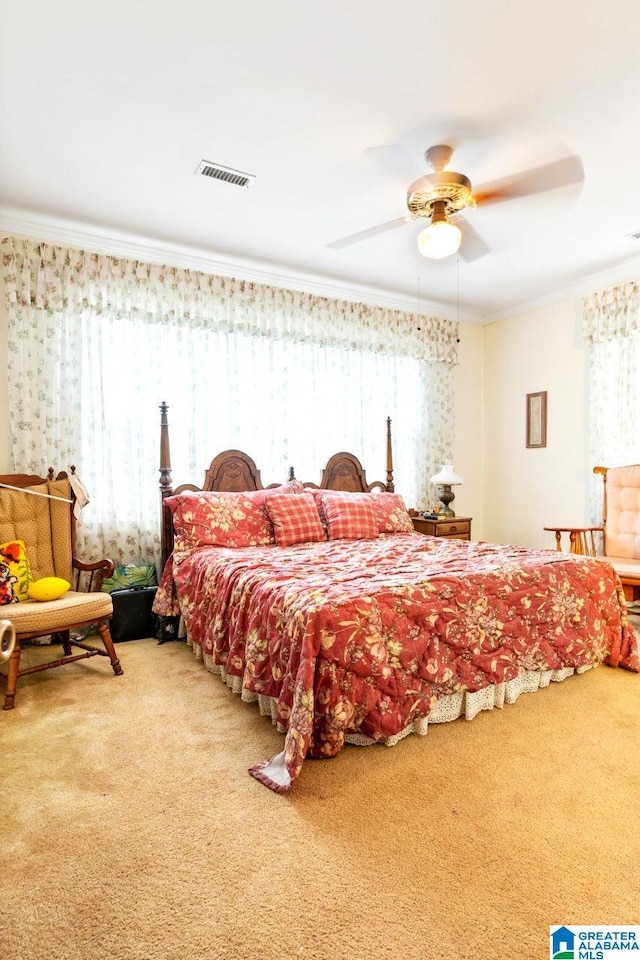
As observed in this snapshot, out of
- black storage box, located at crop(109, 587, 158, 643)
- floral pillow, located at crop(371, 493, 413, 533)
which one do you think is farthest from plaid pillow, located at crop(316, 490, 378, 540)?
black storage box, located at crop(109, 587, 158, 643)

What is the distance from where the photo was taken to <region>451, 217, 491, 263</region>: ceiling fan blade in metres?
2.87

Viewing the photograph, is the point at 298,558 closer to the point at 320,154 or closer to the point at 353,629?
the point at 353,629

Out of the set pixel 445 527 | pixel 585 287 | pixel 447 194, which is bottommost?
pixel 445 527

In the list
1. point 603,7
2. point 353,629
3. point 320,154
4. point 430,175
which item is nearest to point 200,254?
point 320,154

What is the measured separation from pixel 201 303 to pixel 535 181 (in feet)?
8.53

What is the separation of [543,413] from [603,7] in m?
3.52

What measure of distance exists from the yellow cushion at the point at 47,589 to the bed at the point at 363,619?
0.68 meters

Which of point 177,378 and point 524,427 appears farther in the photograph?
point 524,427

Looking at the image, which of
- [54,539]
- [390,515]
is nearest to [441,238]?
[390,515]

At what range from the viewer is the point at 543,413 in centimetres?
507

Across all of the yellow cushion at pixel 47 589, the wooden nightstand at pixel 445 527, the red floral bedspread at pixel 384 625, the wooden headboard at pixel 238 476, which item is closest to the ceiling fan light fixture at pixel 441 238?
the red floral bedspread at pixel 384 625

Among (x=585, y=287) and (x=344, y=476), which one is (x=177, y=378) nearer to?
(x=344, y=476)

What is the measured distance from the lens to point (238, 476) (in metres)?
4.21

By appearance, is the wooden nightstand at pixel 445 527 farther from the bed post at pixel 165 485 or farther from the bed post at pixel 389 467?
the bed post at pixel 165 485
